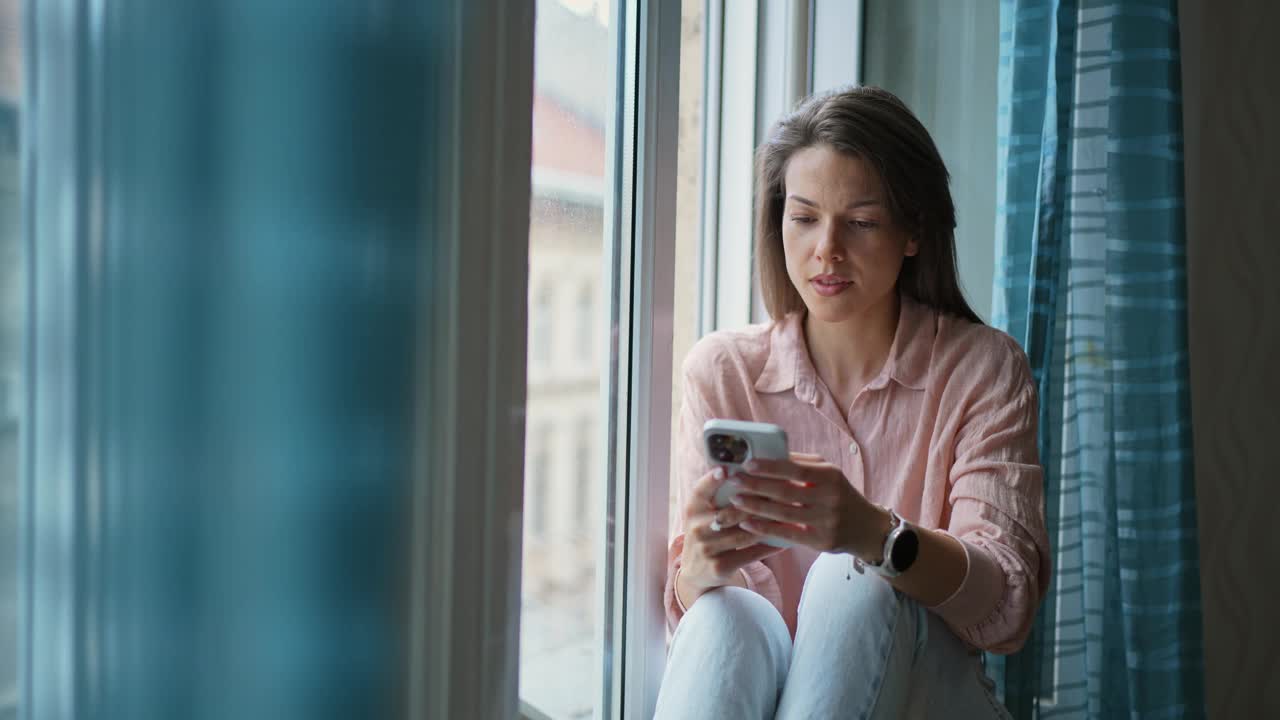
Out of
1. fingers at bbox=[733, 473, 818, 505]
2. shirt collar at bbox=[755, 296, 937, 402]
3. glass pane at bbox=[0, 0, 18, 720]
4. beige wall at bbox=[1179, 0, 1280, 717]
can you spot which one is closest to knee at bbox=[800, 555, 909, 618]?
fingers at bbox=[733, 473, 818, 505]

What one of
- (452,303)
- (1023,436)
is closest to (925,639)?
(1023,436)

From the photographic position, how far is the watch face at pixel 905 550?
965mm

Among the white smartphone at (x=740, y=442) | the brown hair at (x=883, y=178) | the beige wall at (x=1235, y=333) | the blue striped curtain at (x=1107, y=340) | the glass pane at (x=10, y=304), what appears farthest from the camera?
the beige wall at (x=1235, y=333)

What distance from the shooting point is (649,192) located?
1.27 m

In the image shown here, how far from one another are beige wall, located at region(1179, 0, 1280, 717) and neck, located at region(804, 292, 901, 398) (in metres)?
0.78

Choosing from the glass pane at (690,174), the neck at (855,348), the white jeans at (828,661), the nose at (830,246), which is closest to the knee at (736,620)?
the white jeans at (828,661)

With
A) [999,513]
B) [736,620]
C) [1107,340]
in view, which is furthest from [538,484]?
[1107,340]

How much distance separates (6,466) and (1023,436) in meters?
1.03

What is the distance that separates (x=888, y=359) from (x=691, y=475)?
0.31 meters

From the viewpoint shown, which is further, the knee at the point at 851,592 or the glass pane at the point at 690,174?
the glass pane at the point at 690,174

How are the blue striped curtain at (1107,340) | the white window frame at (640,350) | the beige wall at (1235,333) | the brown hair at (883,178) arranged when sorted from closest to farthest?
the brown hair at (883,178)
the white window frame at (640,350)
the blue striped curtain at (1107,340)
the beige wall at (1235,333)

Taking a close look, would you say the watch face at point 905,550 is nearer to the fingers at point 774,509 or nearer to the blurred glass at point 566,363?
the fingers at point 774,509

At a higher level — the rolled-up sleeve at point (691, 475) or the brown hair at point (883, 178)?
the brown hair at point (883, 178)

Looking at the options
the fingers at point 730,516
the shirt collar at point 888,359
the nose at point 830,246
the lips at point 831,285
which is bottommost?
the fingers at point 730,516
